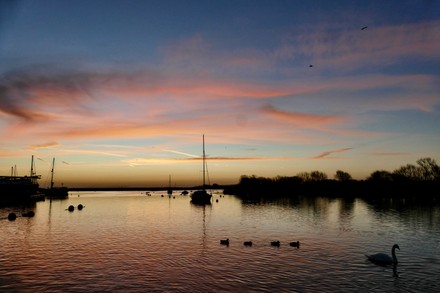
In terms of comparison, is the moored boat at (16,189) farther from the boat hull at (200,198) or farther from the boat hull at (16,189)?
the boat hull at (200,198)

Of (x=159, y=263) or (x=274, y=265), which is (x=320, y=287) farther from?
(x=159, y=263)

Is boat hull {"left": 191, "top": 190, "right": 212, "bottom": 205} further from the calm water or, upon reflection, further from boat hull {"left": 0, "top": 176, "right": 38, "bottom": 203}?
the calm water

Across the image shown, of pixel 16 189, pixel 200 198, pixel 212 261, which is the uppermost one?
pixel 16 189

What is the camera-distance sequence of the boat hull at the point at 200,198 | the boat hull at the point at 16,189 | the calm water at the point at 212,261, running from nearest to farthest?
the calm water at the point at 212,261
the boat hull at the point at 16,189
the boat hull at the point at 200,198

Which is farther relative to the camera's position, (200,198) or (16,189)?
(200,198)

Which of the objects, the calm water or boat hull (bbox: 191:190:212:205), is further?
boat hull (bbox: 191:190:212:205)

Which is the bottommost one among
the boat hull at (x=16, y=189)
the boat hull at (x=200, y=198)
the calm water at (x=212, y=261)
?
the calm water at (x=212, y=261)

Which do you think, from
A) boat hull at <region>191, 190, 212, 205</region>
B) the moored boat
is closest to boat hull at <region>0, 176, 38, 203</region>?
the moored boat

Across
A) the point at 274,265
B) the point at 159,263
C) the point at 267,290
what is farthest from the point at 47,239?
the point at 267,290

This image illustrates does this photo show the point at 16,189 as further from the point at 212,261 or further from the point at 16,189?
the point at 212,261

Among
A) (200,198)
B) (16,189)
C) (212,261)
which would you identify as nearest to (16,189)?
(16,189)

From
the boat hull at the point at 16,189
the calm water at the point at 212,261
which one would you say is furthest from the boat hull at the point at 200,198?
the calm water at the point at 212,261

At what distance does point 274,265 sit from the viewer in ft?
106

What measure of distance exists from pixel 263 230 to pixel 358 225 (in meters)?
18.5
